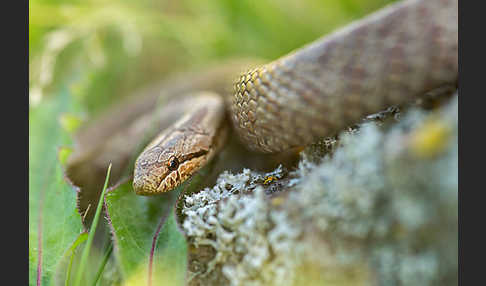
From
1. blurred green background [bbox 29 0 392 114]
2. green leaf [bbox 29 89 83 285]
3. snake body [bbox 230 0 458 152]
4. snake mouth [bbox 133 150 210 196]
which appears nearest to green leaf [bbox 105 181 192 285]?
snake mouth [bbox 133 150 210 196]

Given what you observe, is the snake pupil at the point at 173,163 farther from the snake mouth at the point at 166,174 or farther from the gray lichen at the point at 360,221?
the gray lichen at the point at 360,221

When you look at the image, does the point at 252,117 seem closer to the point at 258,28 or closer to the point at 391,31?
the point at 391,31

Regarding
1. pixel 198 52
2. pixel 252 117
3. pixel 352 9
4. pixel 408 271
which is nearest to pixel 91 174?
pixel 252 117

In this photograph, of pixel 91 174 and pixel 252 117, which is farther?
pixel 91 174

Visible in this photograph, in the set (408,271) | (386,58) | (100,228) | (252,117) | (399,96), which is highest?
(386,58)

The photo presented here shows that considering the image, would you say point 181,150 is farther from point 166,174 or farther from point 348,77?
point 348,77

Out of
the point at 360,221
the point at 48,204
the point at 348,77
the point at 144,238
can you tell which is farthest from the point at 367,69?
the point at 48,204
